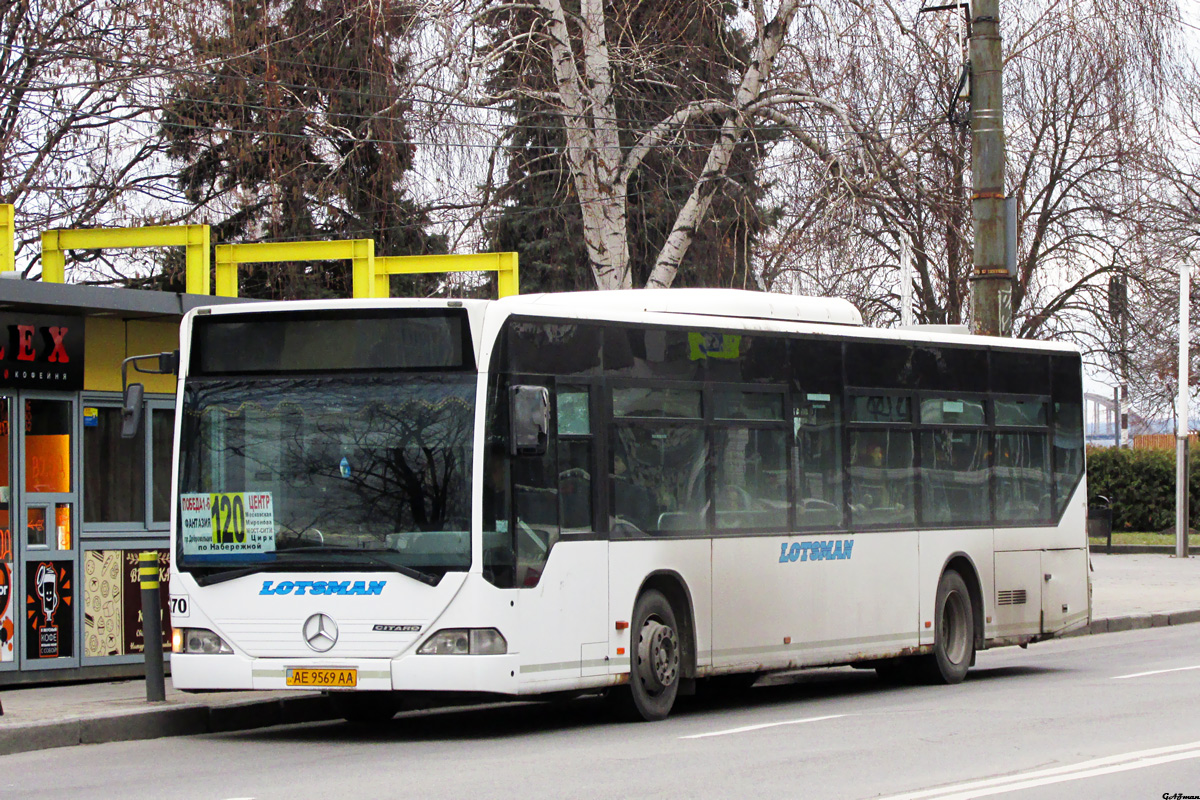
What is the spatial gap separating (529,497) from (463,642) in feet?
3.46

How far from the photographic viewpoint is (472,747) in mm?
10977

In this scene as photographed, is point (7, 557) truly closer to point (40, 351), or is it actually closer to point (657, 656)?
point (40, 351)

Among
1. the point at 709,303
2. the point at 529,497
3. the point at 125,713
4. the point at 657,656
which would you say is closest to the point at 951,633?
the point at 709,303

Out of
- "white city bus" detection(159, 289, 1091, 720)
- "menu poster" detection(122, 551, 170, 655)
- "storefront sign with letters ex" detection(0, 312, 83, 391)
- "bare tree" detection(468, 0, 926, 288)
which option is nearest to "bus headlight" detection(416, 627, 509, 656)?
"white city bus" detection(159, 289, 1091, 720)

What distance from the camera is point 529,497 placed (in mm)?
11516

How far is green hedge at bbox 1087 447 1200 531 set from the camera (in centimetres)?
4334

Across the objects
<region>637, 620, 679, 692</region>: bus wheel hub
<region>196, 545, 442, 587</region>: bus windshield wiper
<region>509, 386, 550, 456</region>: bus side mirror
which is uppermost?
<region>509, 386, 550, 456</region>: bus side mirror

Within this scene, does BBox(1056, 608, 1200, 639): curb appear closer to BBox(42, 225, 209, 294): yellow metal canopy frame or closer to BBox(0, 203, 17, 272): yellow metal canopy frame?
BBox(42, 225, 209, 294): yellow metal canopy frame

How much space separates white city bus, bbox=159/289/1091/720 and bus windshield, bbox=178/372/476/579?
14 mm

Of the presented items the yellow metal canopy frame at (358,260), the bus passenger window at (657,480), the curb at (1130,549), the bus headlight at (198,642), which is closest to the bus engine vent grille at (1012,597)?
the bus passenger window at (657,480)

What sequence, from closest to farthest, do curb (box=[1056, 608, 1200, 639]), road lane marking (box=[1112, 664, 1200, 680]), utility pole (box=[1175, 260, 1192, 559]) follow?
road lane marking (box=[1112, 664, 1200, 680]), curb (box=[1056, 608, 1200, 639]), utility pole (box=[1175, 260, 1192, 559])

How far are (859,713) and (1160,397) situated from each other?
3792cm

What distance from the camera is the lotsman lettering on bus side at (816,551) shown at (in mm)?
13789

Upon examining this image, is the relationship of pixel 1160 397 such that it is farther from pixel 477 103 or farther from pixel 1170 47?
pixel 477 103
